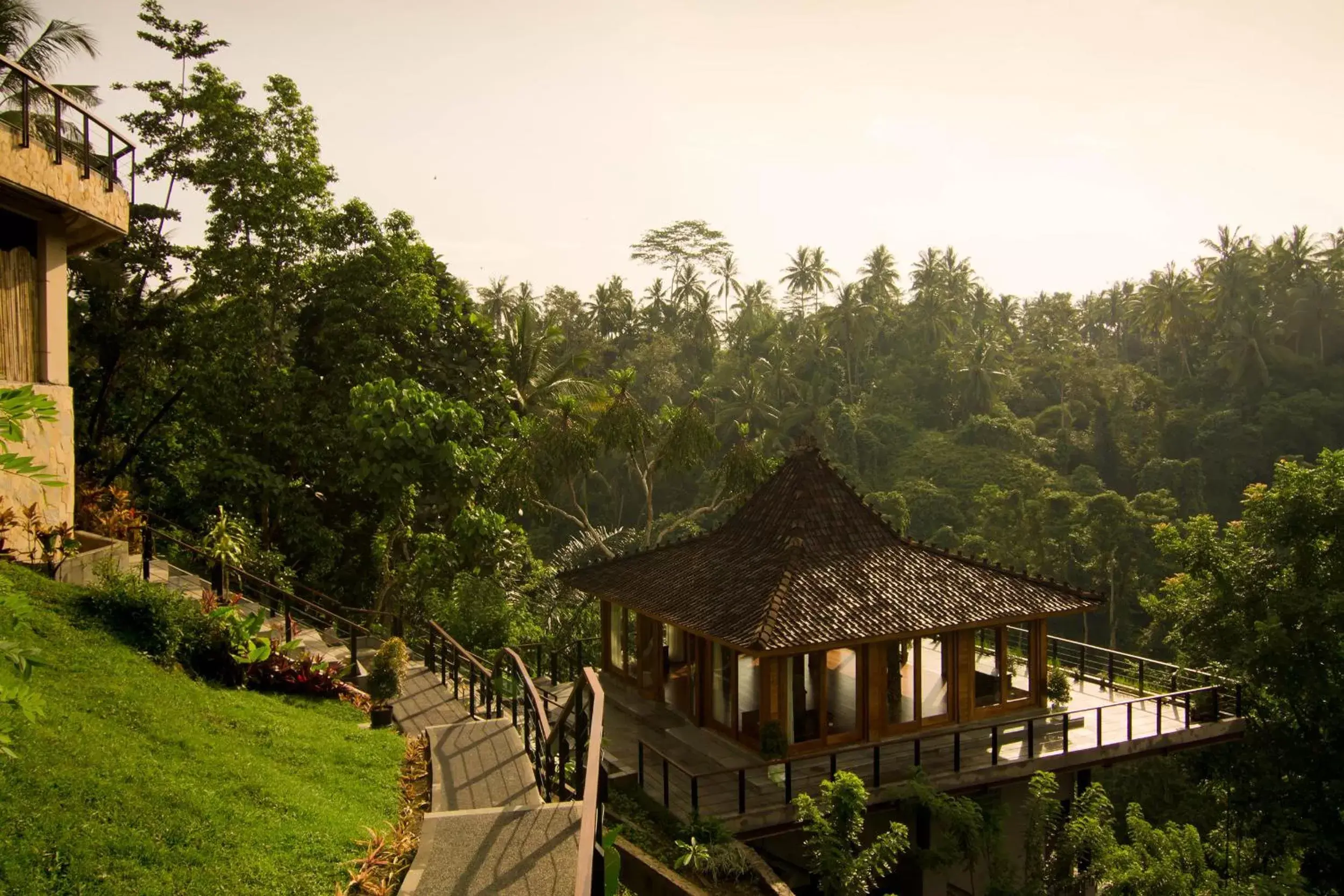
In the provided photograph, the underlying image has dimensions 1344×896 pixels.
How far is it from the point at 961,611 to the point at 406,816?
10.4m

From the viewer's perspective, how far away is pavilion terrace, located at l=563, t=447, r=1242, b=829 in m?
14.2

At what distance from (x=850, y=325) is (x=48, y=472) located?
5535cm

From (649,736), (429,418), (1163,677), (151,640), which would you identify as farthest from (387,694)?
(1163,677)

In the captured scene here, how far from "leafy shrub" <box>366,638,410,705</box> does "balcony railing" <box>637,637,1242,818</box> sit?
3887mm

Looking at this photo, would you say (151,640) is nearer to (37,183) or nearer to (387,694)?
(387,694)

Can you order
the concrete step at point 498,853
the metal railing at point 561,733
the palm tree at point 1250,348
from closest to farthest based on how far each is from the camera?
the metal railing at point 561,733, the concrete step at point 498,853, the palm tree at point 1250,348

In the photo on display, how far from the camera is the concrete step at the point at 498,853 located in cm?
635

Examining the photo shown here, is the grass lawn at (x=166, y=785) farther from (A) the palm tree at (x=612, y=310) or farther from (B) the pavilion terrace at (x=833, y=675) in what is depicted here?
(A) the palm tree at (x=612, y=310)

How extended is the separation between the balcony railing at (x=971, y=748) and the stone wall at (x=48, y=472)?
29.5 ft

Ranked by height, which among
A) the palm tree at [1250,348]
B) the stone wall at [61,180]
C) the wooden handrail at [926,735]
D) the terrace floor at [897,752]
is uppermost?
the palm tree at [1250,348]

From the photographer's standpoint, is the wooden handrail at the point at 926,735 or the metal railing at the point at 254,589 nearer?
the wooden handrail at the point at 926,735

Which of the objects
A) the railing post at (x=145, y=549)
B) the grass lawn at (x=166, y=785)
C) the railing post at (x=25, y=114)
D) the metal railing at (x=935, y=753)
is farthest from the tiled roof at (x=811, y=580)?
the railing post at (x=25, y=114)

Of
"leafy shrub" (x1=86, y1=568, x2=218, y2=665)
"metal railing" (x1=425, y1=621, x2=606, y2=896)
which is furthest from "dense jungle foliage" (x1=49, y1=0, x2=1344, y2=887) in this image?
"leafy shrub" (x1=86, y1=568, x2=218, y2=665)

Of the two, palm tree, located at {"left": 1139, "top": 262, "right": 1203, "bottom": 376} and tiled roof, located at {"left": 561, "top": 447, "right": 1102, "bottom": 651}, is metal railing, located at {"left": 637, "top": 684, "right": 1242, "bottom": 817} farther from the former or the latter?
palm tree, located at {"left": 1139, "top": 262, "right": 1203, "bottom": 376}
